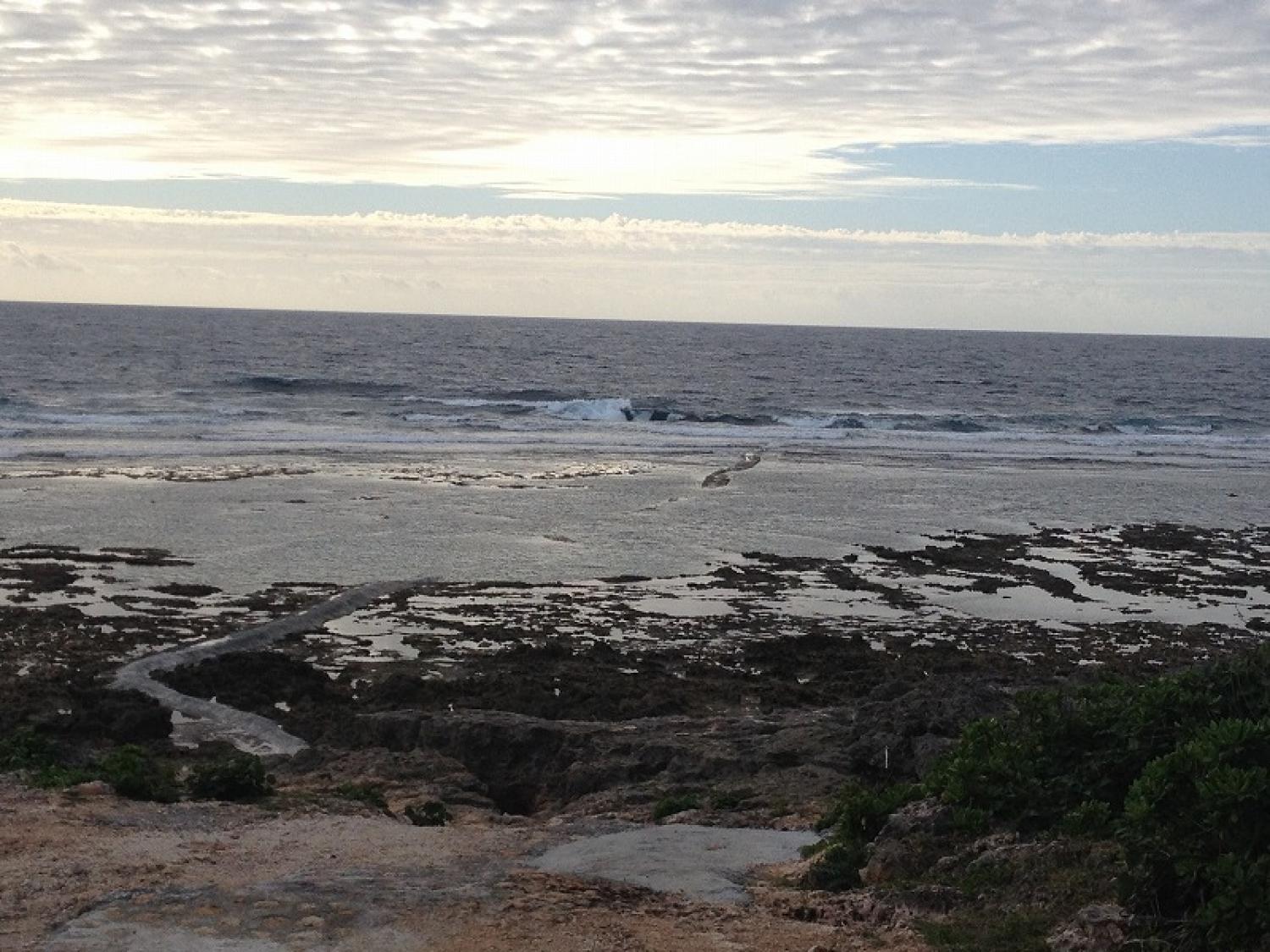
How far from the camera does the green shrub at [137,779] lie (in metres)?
10.2

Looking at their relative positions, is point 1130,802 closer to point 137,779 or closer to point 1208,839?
point 1208,839

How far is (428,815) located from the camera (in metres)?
10.4

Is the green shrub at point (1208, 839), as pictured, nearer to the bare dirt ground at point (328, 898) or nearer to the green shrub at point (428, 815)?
the bare dirt ground at point (328, 898)

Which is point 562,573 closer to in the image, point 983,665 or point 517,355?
point 983,665

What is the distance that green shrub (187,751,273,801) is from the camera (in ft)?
34.1

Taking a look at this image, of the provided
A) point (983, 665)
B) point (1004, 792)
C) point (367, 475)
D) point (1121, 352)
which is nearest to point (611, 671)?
point (983, 665)

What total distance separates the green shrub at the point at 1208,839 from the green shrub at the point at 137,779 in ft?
22.7

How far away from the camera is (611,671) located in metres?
15.7

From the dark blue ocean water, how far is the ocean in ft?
1.06

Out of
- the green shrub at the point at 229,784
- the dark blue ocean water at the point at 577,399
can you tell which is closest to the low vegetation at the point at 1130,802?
the green shrub at the point at 229,784

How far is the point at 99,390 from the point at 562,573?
45.1 meters

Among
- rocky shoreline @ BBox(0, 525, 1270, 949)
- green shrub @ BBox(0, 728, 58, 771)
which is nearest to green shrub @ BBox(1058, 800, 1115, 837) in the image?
rocky shoreline @ BBox(0, 525, 1270, 949)

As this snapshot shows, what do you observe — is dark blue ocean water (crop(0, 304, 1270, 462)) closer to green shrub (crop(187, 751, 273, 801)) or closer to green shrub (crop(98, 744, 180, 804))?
green shrub (crop(98, 744, 180, 804))

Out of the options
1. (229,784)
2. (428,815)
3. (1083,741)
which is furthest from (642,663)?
(1083,741)
